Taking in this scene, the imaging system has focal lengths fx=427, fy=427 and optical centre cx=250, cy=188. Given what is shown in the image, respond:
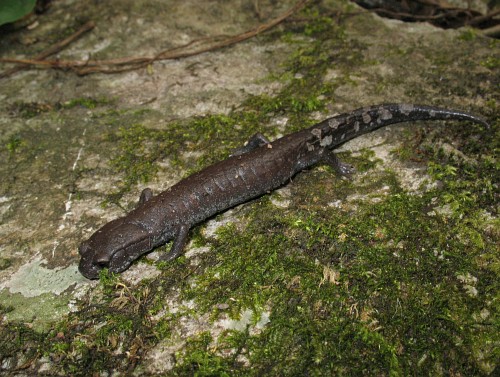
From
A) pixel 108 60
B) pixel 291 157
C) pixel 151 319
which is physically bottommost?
pixel 151 319

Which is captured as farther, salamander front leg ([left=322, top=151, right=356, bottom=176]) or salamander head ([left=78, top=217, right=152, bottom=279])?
salamander front leg ([left=322, top=151, right=356, bottom=176])

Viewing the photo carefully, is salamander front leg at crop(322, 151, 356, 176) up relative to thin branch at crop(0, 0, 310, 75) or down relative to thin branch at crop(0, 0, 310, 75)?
down

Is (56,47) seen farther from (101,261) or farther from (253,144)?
(101,261)

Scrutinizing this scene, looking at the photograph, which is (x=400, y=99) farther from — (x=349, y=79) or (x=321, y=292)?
(x=321, y=292)

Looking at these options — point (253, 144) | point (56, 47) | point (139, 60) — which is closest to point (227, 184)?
point (253, 144)

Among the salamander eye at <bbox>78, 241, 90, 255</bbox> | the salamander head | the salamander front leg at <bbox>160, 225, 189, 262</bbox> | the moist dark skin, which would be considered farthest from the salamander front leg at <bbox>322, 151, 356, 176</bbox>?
the salamander eye at <bbox>78, 241, 90, 255</bbox>

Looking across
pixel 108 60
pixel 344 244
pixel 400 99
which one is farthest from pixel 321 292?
pixel 108 60

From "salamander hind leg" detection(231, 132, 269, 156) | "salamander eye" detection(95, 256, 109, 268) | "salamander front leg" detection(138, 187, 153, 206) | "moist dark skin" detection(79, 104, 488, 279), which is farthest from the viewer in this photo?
"salamander hind leg" detection(231, 132, 269, 156)

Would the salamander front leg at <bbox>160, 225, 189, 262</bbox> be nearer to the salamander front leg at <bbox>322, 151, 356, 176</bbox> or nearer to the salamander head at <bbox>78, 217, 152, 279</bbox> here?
the salamander head at <bbox>78, 217, 152, 279</bbox>

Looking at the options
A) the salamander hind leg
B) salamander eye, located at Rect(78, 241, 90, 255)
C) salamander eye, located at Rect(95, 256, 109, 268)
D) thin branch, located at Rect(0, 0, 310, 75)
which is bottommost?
salamander eye, located at Rect(95, 256, 109, 268)
